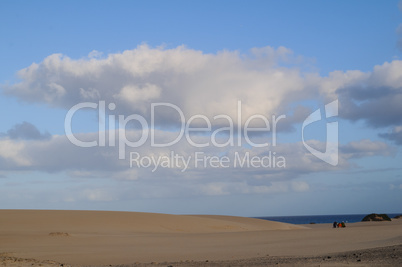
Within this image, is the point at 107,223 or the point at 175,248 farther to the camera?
the point at 107,223

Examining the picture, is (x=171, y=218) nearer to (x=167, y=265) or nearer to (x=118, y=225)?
(x=118, y=225)

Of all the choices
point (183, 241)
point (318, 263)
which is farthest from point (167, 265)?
point (183, 241)

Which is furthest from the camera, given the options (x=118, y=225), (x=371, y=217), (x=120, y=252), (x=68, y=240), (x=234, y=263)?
(x=371, y=217)

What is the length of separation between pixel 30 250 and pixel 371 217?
148ft

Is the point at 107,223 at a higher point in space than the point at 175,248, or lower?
higher

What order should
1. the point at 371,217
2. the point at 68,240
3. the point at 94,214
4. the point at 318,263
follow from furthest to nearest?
the point at 371,217, the point at 94,214, the point at 68,240, the point at 318,263

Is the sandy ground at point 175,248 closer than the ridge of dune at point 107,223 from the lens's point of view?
Yes

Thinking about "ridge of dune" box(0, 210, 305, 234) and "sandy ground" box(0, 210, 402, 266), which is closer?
"sandy ground" box(0, 210, 402, 266)

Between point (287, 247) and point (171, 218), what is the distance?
63.8 ft

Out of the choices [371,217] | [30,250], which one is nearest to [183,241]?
[30,250]

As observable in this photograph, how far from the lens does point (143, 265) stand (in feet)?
43.6

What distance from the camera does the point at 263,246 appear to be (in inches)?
756

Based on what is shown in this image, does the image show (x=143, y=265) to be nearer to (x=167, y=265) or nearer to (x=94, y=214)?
(x=167, y=265)

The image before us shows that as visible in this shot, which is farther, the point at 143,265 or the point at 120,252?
the point at 120,252
